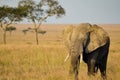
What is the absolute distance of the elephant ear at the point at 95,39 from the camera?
8.18m

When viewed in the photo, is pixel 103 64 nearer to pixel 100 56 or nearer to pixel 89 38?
pixel 100 56

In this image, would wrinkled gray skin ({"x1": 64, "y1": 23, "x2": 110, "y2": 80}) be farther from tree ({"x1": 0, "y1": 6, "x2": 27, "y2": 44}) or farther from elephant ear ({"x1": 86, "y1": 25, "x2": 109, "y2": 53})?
tree ({"x1": 0, "y1": 6, "x2": 27, "y2": 44})

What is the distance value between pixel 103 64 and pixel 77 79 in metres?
1.05

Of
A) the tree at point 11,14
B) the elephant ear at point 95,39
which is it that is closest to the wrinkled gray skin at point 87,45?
the elephant ear at point 95,39

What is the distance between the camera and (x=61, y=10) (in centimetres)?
4384

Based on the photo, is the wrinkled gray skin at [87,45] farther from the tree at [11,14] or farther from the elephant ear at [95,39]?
the tree at [11,14]

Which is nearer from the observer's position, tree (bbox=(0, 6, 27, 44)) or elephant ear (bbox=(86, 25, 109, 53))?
elephant ear (bbox=(86, 25, 109, 53))

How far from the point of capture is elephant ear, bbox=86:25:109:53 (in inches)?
322

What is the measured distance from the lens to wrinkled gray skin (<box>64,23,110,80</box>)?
809cm

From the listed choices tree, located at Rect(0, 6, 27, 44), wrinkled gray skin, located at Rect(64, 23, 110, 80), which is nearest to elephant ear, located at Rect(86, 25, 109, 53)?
wrinkled gray skin, located at Rect(64, 23, 110, 80)

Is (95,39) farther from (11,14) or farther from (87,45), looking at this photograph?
(11,14)

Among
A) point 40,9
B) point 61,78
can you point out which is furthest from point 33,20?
point 61,78

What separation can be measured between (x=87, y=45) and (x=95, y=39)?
31 centimetres

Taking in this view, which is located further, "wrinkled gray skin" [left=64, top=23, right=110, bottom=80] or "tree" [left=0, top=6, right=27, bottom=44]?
"tree" [left=0, top=6, right=27, bottom=44]
